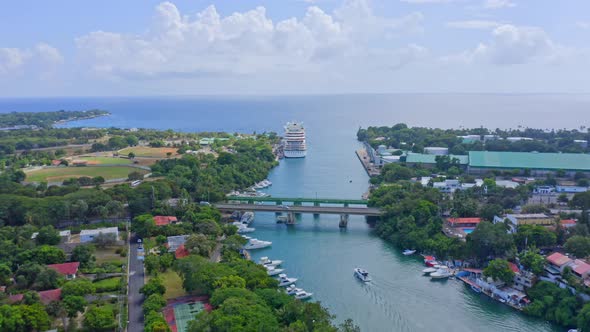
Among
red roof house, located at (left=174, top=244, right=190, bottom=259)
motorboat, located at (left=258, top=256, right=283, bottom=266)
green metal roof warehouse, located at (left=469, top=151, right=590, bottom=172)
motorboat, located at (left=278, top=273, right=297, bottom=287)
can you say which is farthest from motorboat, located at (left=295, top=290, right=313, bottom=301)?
green metal roof warehouse, located at (left=469, top=151, right=590, bottom=172)

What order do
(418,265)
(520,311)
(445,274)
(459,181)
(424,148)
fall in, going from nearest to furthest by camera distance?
(520,311) → (445,274) → (418,265) → (459,181) → (424,148)

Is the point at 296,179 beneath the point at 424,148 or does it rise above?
beneath

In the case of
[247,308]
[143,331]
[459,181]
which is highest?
[459,181]

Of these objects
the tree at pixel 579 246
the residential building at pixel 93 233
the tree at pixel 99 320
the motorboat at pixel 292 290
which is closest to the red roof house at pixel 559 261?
the tree at pixel 579 246

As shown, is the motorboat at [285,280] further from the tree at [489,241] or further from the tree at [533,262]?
the tree at [533,262]

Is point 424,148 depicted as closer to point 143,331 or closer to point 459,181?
point 459,181

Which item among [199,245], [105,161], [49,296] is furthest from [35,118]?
[49,296]

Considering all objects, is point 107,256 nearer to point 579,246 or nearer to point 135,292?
point 135,292

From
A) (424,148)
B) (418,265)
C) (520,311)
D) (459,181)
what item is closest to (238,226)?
(418,265)

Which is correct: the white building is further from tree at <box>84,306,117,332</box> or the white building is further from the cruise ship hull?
tree at <box>84,306,117,332</box>
